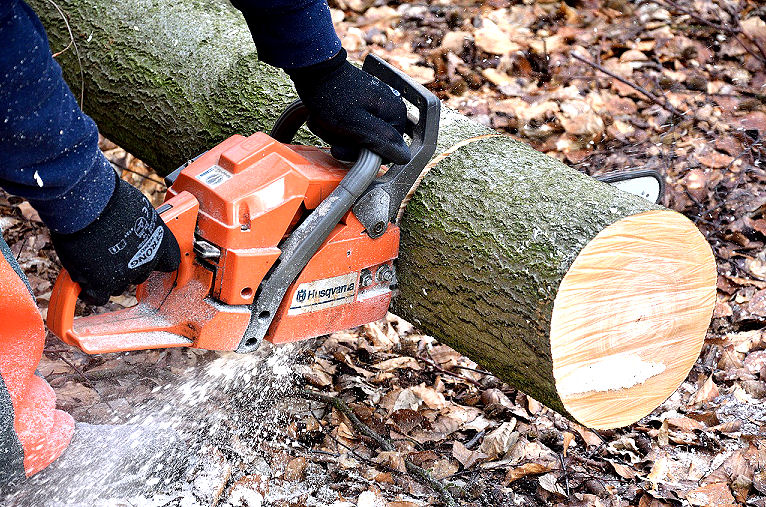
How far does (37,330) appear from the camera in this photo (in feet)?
7.27

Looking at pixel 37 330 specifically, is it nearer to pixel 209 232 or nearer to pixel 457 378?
pixel 209 232

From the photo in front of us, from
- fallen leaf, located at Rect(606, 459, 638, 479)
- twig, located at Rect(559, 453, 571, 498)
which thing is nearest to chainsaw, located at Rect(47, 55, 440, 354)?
twig, located at Rect(559, 453, 571, 498)

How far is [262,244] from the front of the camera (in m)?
2.38

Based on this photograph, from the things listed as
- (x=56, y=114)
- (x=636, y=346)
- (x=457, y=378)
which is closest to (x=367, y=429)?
(x=457, y=378)

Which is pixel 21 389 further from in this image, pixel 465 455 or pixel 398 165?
pixel 465 455

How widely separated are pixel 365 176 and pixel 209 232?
0.53m

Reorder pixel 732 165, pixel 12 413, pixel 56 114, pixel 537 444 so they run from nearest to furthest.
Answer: pixel 56 114
pixel 12 413
pixel 537 444
pixel 732 165

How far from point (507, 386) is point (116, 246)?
189 centimetres

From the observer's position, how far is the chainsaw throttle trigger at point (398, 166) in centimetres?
251

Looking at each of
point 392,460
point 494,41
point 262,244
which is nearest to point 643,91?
point 494,41

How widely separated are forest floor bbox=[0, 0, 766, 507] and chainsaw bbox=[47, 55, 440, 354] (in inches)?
23.1

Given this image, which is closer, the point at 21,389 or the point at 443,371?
the point at 21,389

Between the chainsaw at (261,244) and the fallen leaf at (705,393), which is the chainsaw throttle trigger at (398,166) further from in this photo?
the fallen leaf at (705,393)

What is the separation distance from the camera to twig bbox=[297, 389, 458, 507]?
2.72 meters
